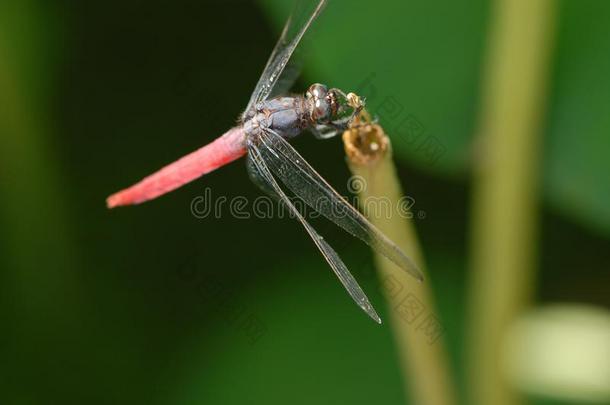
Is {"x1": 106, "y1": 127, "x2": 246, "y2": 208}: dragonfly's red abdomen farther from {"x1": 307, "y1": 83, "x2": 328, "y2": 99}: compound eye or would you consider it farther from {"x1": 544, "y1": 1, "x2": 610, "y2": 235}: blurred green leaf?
{"x1": 544, "y1": 1, "x2": 610, "y2": 235}: blurred green leaf

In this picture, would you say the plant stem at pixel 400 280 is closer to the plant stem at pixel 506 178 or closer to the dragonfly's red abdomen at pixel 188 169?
the plant stem at pixel 506 178

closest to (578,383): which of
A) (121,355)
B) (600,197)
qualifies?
(600,197)

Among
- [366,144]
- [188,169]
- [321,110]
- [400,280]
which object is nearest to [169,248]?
[188,169]

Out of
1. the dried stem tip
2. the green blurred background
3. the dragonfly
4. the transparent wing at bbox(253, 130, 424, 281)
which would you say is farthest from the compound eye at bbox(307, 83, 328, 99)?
the dried stem tip

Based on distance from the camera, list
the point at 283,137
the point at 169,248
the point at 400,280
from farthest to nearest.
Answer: the point at 169,248 < the point at 283,137 < the point at 400,280

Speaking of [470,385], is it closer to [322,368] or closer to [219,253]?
[322,368]

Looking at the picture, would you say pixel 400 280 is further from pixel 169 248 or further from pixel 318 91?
pixel 169 248

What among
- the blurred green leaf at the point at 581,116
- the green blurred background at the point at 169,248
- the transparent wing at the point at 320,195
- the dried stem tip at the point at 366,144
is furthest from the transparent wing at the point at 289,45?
the blurred green leaf at the point at 581,116
